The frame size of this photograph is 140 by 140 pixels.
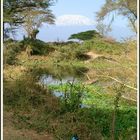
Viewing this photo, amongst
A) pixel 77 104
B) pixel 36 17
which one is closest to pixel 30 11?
pixel 36 17

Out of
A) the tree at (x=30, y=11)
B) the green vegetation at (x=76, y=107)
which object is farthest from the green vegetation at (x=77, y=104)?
the tree at (x=30, y=11)

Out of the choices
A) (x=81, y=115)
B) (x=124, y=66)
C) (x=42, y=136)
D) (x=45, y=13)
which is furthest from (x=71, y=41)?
(x=42, y=136)

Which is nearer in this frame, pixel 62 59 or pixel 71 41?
pixel 62 59

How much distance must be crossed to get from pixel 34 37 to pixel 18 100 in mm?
4373

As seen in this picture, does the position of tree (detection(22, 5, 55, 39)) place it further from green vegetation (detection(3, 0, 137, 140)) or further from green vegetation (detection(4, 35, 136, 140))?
green vegetation (detection(4, 35, 136, 140))

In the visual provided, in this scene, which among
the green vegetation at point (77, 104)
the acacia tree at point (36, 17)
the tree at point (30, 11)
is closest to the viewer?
the green vegetation at point (77, 104)

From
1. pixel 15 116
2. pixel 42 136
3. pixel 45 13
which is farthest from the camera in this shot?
pixel 45 13

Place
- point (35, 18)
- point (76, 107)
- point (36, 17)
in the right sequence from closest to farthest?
point (76, 107) → point (35, 18) → point (36, 17)

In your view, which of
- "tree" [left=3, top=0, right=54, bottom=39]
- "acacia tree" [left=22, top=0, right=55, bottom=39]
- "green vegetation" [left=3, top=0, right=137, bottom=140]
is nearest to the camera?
"green vegetation" [left=3, top=0, right=137, bottom=140]

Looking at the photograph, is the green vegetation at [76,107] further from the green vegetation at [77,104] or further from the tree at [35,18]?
the tree at [35,18]

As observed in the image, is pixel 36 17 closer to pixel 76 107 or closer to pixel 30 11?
pixel 30 11

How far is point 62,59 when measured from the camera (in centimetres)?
753

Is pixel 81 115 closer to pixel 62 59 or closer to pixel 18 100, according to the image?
pixel 18 100

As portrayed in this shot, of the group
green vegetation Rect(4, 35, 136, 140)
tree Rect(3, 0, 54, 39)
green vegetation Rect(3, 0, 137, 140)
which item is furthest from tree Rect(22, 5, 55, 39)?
green vegetation Rect(4, 35, 136, 140)
